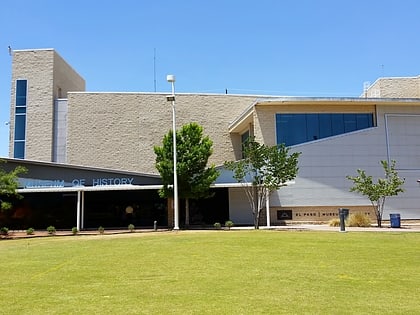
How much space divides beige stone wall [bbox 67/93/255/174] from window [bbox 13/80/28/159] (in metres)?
5.29

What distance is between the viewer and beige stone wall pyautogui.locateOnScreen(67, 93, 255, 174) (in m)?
45.6

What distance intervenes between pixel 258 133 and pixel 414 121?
13.4 m

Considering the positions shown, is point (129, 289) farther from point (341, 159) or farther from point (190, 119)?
point (190, 119)

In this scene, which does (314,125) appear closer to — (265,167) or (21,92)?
(265,167)

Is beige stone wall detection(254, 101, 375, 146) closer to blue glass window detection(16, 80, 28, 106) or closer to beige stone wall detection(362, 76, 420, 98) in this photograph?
beige stone wall detection(362, 76, 420, 98)

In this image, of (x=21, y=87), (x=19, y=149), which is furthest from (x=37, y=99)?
(x=19, y=149)

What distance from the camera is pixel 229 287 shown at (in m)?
9.06

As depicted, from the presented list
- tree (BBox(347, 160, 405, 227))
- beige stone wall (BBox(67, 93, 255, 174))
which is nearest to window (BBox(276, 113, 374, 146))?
tree (BBox(347, 160, 405, 227))

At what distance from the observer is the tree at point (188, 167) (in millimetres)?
34781

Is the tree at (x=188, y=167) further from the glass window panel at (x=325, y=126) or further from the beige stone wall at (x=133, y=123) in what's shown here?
the beige stone wall at (x=133, y=123)

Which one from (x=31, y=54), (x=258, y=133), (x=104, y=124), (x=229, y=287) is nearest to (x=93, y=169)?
(x=104, y=124)

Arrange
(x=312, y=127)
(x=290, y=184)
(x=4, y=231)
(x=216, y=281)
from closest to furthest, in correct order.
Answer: (x=216, y=281) < (x=4, y=231) < (x=290, y=184) < (x=312, y=127)

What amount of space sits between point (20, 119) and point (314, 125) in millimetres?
29134

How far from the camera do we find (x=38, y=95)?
4800 centimetres
